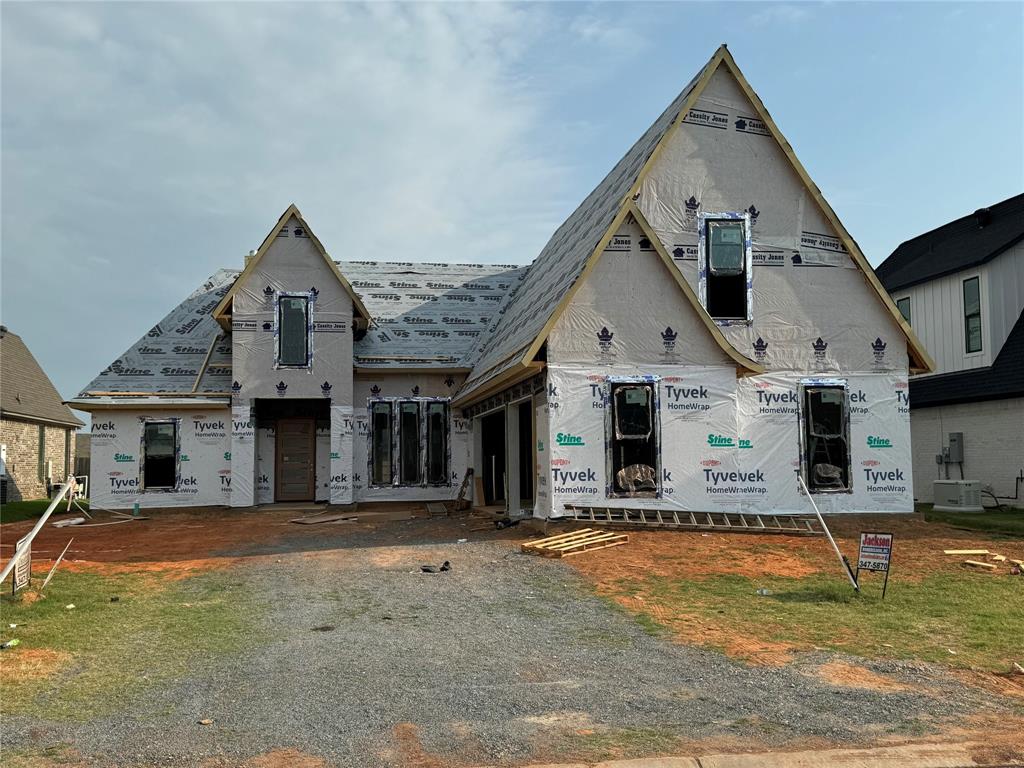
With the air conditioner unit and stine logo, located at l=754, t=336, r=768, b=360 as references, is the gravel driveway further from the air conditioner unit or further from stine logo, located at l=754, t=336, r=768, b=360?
the air conditioner unit

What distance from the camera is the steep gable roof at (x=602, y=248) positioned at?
15.4m

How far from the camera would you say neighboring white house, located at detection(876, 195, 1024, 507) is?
65.9ft

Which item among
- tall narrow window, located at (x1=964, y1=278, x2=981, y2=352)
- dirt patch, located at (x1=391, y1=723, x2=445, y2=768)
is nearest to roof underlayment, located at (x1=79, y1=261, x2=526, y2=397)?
tall narrow window, located at (x1=964, y1=278, x2=981, y2=352)

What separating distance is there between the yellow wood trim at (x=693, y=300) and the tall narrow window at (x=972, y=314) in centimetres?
1015

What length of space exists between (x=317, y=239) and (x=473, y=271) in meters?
7.28

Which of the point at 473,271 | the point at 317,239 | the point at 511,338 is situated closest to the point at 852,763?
the point at 511,338

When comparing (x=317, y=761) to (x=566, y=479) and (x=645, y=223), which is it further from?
(x=645, y=223)

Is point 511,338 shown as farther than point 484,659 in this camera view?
Yes

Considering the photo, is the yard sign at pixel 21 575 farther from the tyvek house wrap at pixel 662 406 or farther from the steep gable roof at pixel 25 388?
the steep gable roof at pixel 25 388

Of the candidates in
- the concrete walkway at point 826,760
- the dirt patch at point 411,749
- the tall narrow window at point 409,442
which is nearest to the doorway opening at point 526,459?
the tall narrow window at point 409,442

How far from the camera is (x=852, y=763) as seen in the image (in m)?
4.62

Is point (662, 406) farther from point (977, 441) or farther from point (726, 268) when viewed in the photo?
point (977, 441)

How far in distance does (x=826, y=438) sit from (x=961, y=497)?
5052mm

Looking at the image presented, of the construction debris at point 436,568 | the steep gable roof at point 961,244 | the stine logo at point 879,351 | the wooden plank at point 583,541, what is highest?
the steep gable roof at point 961,244
